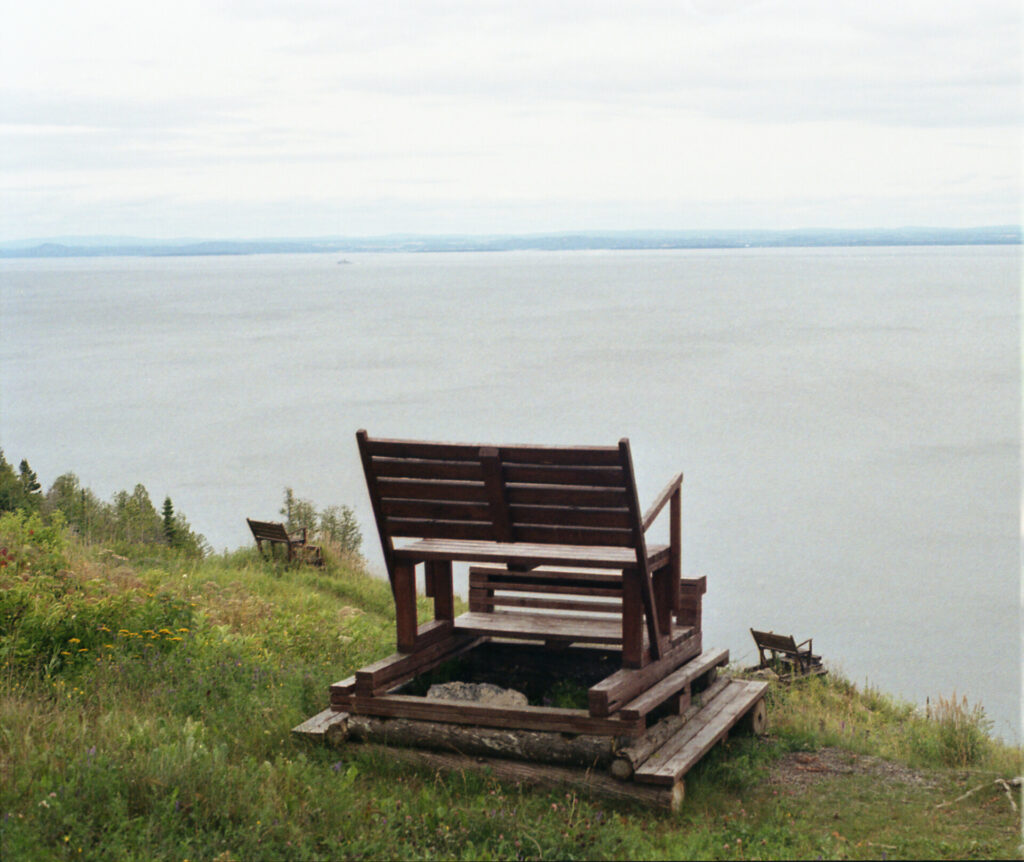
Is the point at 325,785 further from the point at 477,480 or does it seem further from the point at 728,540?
the point at 728,540

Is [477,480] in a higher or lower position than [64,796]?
higher

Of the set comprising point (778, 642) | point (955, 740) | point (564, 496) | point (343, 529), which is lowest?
point (778, 642)

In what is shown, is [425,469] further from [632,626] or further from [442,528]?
[632,626]

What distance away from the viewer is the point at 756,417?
239 ft

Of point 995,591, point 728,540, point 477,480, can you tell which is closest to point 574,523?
point 477,480

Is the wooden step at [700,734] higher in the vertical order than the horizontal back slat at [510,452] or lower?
lower

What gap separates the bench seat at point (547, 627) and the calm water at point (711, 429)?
59.8 ft

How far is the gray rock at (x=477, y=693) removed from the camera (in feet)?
20.6

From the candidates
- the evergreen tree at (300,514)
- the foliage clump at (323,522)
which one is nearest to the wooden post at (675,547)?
the foliage clump at (323,522)

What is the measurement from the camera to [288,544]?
14.7 metres

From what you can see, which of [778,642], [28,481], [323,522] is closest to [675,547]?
[778,642]

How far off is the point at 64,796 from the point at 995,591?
3640 cm

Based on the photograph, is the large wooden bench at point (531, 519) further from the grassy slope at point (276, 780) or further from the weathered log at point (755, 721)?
the grassy slope at point (276, 780)

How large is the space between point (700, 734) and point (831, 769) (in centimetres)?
74
